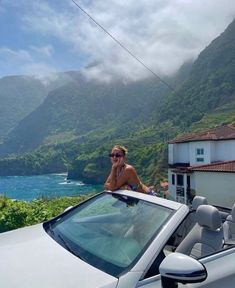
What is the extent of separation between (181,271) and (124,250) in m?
0.64

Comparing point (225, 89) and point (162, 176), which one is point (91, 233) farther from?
point (225, 89)

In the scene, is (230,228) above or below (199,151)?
below

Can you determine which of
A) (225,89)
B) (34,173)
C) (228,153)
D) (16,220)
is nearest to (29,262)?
(16,220)

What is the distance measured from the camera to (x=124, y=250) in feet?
8.86

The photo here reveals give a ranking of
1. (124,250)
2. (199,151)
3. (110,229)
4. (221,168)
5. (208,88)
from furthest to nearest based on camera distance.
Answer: (208,88) < (199,151) < (221,168) < (110,229) < (124,250)

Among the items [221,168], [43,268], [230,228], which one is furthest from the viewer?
[221,168]

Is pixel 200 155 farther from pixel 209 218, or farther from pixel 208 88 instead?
pixel 208 88

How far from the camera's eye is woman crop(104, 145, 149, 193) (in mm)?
5160

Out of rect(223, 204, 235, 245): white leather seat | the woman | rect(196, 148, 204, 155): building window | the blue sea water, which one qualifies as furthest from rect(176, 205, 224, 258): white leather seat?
the blue sea water

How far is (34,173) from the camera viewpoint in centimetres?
14712

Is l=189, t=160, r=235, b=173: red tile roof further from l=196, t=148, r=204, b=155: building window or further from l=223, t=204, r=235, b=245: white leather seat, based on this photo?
l=223, t=204, r=235, b=245: white leather seat

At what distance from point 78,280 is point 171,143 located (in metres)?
41.1

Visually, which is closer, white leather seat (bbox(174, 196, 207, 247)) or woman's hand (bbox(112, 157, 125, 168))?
white leather seat (bbox(174, 196, 207, 247))

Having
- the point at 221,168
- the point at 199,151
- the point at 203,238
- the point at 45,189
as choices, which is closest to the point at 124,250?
the point at 203,238
